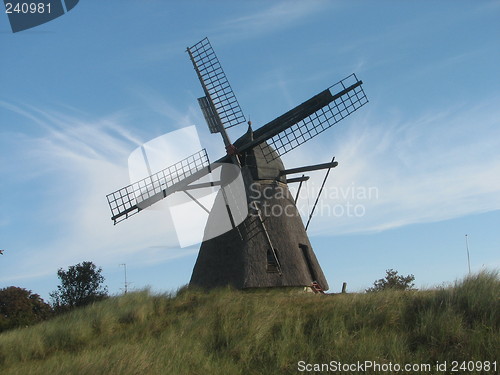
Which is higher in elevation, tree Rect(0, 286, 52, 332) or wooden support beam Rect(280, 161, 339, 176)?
wooden support beam Rect(280, 161, 339, 176)

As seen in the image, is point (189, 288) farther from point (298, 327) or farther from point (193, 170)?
point (298, 327)

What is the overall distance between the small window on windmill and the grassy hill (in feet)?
11.7

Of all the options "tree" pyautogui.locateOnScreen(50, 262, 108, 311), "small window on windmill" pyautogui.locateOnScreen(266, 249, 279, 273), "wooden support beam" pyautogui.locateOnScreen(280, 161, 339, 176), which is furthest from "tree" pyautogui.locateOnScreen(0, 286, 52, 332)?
"wooden support beam" pyautogui.locateOnScreen(280, 161, 339, 176)

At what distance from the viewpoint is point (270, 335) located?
459 inches

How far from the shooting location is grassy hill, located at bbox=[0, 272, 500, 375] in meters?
10.0

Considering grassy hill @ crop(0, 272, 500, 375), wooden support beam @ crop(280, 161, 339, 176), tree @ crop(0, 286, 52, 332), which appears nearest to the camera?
grassy hill @ crop(0, 272, 500, 375)

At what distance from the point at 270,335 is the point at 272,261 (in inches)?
286

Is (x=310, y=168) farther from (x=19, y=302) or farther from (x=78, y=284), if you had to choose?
(x=19, y=302)

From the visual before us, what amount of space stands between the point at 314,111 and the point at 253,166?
313 cm

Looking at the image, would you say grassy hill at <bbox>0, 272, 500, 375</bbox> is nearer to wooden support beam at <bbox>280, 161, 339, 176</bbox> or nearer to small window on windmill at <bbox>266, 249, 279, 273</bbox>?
small window on windmill at <bbox>266, 249, 279, 273</bbox>

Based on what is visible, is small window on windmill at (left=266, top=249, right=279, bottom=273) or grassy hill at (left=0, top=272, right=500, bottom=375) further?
small window on windmill at (left=266, top=249, right=279, bottom=273)

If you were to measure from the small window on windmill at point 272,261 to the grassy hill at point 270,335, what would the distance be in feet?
11.7

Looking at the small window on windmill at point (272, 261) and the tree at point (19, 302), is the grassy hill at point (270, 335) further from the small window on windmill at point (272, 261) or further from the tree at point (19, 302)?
the tree at point (19, 302)

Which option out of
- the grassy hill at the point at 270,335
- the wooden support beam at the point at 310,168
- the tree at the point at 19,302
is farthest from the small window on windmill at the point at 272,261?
the tree at the point at 19,302
